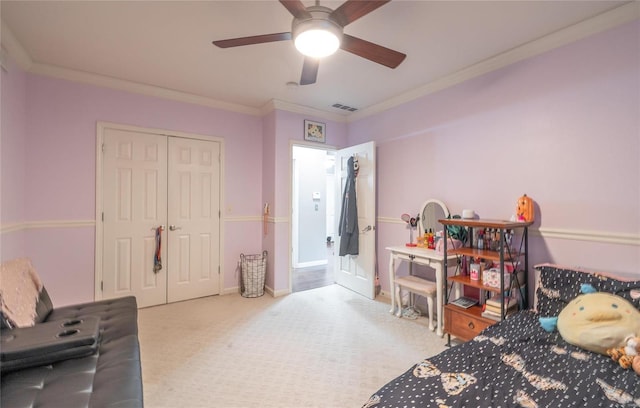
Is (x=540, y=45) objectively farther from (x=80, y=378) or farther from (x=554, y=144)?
(x=80, y=378)

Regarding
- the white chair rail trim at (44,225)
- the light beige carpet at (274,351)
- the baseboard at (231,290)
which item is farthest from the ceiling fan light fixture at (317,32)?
the baseboard at (231,290)

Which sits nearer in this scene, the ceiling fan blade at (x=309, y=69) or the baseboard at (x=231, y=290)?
the ceiling fan blade at (x=309, y=69)

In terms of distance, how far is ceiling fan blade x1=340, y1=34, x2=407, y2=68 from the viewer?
5.69ft

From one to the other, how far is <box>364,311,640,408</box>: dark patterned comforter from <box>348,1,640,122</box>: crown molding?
84.1 inches

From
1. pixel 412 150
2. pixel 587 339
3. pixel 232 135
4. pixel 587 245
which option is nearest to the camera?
pixel 587 339

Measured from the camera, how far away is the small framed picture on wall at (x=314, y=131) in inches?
155

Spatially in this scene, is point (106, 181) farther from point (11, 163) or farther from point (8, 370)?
point (8, 370)

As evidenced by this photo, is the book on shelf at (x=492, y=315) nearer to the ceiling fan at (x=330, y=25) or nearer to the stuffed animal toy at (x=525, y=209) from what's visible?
the stuffed animal toy at (x=525, y=209)

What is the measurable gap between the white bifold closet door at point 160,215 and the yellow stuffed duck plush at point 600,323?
11.6ft

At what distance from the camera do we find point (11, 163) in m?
2.40

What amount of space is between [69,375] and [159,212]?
7.72 feet

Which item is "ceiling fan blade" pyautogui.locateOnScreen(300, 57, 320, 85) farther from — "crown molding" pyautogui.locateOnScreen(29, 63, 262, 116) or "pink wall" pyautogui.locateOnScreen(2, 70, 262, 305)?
"pink wall" pyautogui.locateOnScreen(2, 70, 262, 305)

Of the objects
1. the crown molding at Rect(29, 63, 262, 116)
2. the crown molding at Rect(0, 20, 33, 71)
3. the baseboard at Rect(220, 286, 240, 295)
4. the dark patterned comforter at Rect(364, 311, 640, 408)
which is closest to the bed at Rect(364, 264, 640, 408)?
the dark patterned comforter at Rect(364, 311, 640, 408)

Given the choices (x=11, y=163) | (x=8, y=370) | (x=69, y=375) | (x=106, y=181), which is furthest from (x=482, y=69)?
(x=11, y=163)
